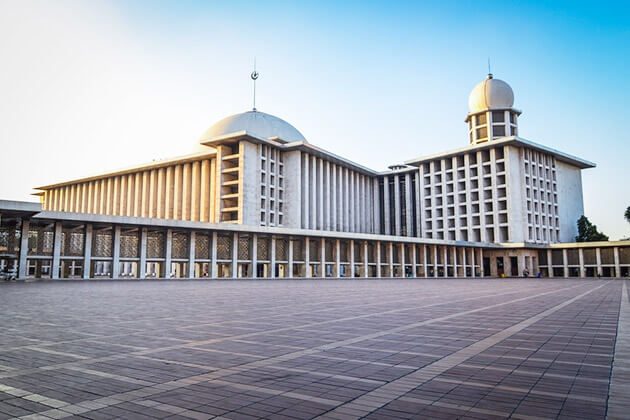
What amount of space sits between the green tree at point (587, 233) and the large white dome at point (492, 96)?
2216cm

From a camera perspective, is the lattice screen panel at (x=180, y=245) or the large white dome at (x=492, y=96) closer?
the lattice screen panel at (x=180, y=245)

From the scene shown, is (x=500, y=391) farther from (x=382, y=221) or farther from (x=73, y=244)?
(x=382, y=221)

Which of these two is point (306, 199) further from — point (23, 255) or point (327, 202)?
point (23, 255)

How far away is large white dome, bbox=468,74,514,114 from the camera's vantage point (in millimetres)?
78375

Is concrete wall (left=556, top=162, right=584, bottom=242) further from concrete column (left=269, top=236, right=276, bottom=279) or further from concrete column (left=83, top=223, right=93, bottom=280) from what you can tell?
concrete column (left=83, top=223, right=93, bottom=280)

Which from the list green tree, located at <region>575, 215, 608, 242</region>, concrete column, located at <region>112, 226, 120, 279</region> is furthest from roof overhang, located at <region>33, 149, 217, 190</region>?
green tree, located at <region>575, 215, 608, 242</region>

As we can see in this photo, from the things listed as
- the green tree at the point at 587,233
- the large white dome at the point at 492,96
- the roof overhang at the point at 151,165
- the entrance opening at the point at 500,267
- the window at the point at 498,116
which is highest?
the large white dome at the point at 492,96

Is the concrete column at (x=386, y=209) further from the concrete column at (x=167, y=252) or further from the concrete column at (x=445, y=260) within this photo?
the concrete column at (x=167, y=252)

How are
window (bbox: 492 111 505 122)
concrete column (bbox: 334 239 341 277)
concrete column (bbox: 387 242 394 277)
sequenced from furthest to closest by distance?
window (bbox: 492 111 505 122) < concrete column (bbox: 387 242 394 277) < concrete column (bbox: 334 239 341 277)

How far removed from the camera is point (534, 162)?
74.7 m

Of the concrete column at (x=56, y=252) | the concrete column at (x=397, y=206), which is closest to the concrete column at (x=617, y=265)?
the concrete column at (x=397, y=206)

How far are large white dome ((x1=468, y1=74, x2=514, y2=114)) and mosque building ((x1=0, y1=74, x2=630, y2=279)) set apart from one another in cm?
16

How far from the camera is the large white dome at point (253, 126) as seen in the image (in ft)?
237

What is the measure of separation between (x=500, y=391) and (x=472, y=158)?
76663 millimetres
